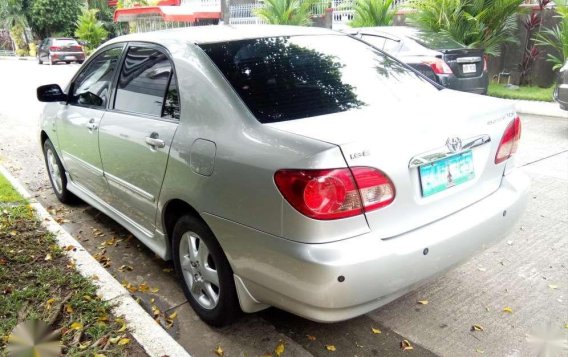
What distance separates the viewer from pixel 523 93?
10781 mm

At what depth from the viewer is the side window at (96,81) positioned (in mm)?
3684

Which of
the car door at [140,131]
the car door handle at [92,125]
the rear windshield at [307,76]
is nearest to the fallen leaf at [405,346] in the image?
the rear windshield at [307,76]

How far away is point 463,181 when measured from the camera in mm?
2504

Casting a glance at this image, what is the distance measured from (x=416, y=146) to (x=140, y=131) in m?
1.74

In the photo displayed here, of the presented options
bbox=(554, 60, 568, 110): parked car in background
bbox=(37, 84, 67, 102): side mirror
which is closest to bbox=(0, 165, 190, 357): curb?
bbox=(37, 84, 67, 102): side mirror

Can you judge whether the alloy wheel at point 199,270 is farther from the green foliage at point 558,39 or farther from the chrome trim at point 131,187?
the green foliage at point 558,39

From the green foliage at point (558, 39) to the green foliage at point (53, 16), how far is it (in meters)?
39.4

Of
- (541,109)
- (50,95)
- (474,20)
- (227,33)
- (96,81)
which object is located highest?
(474,20)

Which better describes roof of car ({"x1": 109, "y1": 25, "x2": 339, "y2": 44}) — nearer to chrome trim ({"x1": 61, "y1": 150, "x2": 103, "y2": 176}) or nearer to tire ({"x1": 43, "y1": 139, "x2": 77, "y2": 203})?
chrome trim ({"x1": 61, "y1": 150, "x2": 103, "y2": 176})

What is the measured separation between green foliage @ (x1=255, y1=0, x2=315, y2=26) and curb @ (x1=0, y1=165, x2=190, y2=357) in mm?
12062

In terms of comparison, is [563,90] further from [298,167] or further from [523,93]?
[298,167]

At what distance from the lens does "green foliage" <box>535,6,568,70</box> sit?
996cm

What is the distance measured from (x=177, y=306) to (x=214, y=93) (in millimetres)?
1392

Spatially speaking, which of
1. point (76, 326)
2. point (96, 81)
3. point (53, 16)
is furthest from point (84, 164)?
point (53, 16)
